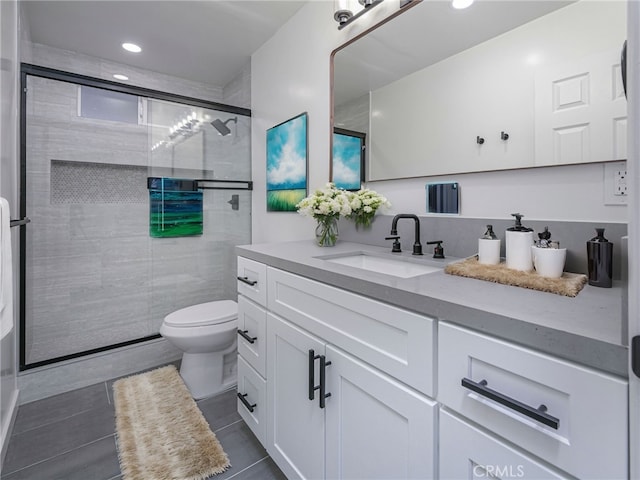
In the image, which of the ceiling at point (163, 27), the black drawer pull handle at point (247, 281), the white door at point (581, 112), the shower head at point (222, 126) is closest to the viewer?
the white door at point (581, 112)

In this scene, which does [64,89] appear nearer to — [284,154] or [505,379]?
[284,154]

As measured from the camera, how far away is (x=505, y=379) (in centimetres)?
59

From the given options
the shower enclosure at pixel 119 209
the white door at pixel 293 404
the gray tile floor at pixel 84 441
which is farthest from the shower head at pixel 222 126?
the gray tile floor at pixel 84 441

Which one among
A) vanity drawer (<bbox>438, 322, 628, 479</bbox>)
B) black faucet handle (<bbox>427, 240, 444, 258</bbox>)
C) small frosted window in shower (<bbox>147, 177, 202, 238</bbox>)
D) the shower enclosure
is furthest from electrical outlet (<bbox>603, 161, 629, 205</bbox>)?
small frosted window in shower (<bbox>147, 177, 202, 238</bbox>)

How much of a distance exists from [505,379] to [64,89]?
2850mm

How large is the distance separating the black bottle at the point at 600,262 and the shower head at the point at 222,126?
2.54 meters

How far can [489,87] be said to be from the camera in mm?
1163

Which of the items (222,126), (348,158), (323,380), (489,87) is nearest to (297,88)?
(348,158)

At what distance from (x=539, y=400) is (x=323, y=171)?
158 cm

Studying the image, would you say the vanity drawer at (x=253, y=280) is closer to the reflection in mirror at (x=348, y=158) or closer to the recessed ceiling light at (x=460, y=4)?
the reflection in mirror at (x=348, y=158)

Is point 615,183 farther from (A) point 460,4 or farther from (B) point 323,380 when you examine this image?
(B) point 323,380

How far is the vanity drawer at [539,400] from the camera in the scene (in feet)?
1.56

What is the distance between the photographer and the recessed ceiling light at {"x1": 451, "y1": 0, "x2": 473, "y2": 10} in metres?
1.20

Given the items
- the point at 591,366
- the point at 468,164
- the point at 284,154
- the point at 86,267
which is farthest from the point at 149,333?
the point at 591,366
